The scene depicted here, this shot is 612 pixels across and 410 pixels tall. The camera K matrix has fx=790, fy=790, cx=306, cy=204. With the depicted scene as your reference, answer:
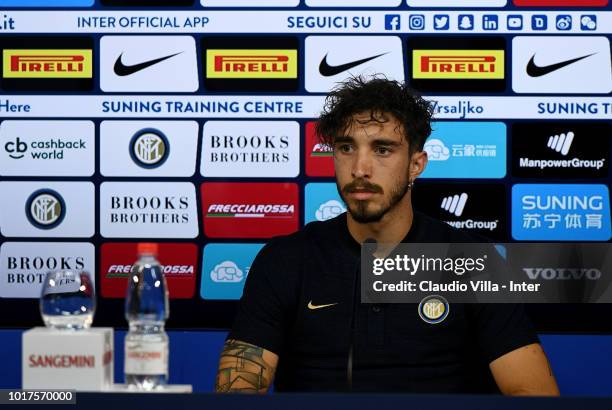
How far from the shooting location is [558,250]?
220 centimetres

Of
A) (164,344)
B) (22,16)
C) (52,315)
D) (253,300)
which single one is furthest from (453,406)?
(22,16)

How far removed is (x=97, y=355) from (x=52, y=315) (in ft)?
0.55

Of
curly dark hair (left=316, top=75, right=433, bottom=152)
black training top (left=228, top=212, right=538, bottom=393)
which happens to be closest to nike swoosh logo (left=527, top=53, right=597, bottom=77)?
curly dark hair (left=316, top=75, right=433, bottom=152)

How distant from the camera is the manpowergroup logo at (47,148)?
2.25 metres

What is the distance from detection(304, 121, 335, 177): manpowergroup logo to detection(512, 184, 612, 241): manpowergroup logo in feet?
1.72

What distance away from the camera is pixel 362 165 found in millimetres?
1654

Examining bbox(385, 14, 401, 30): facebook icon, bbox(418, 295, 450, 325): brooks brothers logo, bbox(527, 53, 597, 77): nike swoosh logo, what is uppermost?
bbox(385, 14, 401, 30): facebook icon

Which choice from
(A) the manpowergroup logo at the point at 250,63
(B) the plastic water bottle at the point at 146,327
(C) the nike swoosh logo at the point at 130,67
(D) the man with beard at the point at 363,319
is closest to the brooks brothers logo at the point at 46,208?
(C) the nike swoosh logo at the point at 130,67

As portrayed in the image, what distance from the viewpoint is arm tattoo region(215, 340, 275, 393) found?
1.52 m

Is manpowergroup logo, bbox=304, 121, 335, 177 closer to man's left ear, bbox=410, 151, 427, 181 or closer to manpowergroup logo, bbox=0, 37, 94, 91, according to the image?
man's left ear, bbox=410, 151, 427, 181

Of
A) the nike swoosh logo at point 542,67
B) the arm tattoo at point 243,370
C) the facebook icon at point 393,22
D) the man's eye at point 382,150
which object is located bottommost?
the arm tattoo at point 243,370

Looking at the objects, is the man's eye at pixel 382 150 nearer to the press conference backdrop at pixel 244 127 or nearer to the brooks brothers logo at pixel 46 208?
the press conference backdrop at pixel 244 127

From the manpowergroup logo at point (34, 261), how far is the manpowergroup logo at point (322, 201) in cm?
64

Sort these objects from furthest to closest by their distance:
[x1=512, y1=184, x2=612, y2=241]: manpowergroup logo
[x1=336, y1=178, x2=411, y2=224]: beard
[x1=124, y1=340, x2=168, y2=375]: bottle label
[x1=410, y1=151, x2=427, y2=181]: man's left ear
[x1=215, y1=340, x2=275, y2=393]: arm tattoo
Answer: [x1=512, y1=184, x2=612, y2=241]: manpowergroup logo
[x1=410, y1=151, x2=427, y2=181]: man's left ear
[x1=336, y1=178, x2=411, y2=224]: beard
[x1=215, y1=340, x2=275, y2=393]: arm tattoo
[x1=124, y1=340, x2=168, y2=375]: bottle label
